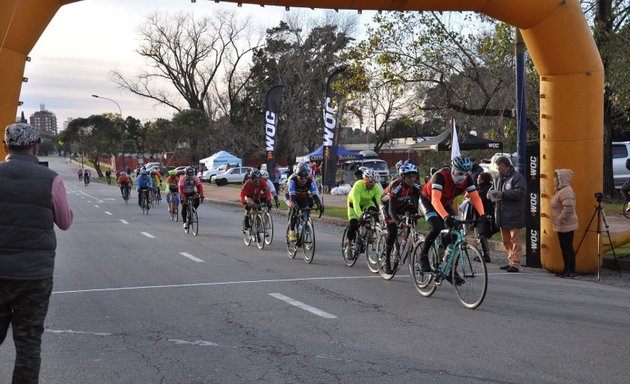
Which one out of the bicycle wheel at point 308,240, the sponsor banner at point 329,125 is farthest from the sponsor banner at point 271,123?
the bicycle wheel at point 308,240

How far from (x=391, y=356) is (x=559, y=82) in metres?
6.88

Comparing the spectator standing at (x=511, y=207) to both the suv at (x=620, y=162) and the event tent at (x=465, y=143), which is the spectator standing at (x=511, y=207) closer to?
the event tent at (x=465, y=143)

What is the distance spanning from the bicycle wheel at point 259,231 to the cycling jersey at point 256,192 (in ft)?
1.28

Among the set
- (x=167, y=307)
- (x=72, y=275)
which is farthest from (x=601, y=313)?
(x=72, y=275)

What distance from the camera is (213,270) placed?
453 inches

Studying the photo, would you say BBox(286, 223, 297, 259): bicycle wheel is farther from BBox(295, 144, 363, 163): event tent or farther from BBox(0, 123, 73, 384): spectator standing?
BBox(295, 144, 363, 163): event tent

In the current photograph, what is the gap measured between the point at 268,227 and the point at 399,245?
506 cm

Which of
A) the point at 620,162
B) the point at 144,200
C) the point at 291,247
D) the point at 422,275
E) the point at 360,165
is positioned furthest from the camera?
the point at 360,165

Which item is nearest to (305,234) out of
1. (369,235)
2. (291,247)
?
(291,247)

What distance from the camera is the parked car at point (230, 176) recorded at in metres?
55.0

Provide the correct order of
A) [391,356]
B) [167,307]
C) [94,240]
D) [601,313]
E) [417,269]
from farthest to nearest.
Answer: [94,240], [417,269], [167,307], [601,313], [391,356]

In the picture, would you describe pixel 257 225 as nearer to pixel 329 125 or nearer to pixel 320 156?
pixel 329 125

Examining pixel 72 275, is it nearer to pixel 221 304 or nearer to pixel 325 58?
pixel 221 304

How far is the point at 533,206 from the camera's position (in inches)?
464
